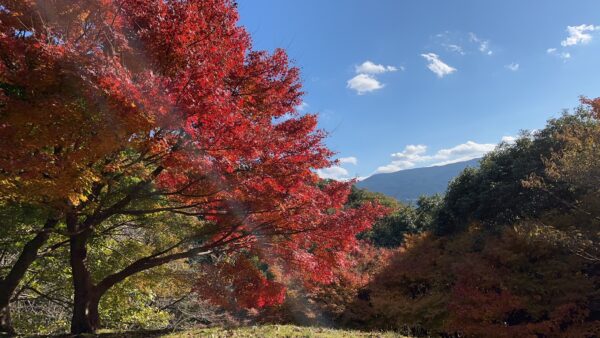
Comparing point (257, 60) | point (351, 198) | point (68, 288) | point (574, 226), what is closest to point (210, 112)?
point (257, 60)

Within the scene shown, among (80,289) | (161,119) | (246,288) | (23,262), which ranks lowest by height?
(246,288)

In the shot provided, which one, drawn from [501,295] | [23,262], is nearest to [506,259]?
[501,295]

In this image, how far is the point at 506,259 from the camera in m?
14.4

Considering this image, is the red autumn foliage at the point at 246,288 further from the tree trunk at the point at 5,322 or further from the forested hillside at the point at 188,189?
the tree trunk at the point at 5,322

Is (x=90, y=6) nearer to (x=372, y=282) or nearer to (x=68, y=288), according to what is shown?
(x=68, y=288)

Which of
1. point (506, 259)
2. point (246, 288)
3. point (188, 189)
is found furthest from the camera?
point (506, 259)

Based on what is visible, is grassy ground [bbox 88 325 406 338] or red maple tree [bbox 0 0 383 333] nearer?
red maple tree [bbox 0 0 383 333]

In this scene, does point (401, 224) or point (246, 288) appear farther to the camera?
point (401, 224)

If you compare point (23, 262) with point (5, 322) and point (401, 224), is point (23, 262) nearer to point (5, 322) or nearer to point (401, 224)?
point (5, 322)

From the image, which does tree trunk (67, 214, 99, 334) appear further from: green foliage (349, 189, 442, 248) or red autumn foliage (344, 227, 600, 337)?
green foliage (349, 189, 442, 248)

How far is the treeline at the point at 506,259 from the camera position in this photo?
12.5m

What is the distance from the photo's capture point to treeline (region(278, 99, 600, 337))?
12.5m

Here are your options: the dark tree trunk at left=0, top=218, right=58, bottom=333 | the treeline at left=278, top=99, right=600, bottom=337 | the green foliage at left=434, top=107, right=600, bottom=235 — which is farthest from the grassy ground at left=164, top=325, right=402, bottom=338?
the green foliage at left=434, top=107, right=600, bottom=235

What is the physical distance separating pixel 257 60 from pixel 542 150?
17.1 m
